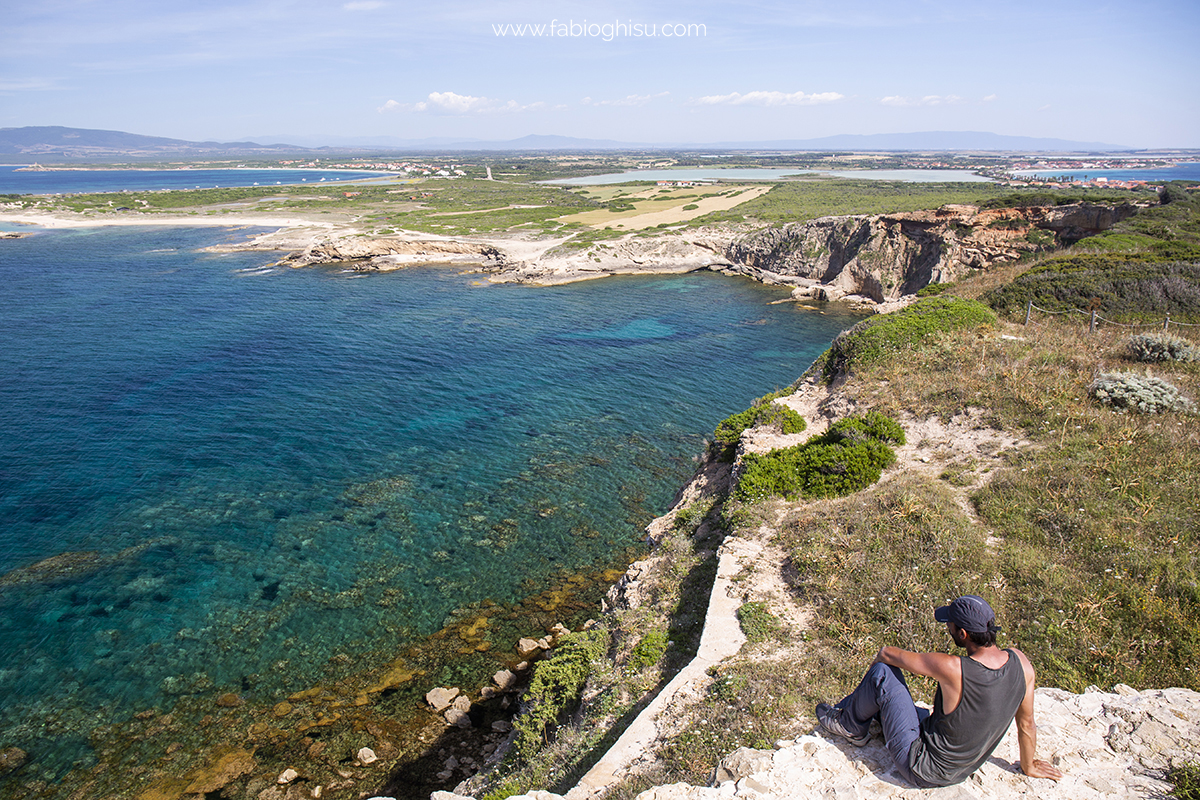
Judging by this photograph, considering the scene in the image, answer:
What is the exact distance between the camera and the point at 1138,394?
51.0ft

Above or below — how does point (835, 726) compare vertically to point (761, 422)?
above

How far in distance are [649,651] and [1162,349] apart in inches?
743

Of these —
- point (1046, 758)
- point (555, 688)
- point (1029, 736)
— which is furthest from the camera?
point (555, 688)

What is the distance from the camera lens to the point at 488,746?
15.0 metres

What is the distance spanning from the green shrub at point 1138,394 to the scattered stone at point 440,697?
19.2m

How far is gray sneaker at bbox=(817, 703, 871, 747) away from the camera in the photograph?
7.20m

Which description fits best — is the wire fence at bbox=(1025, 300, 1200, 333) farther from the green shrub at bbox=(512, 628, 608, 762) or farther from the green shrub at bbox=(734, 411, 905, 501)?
the green shrub at bbox=(512, 628, 608, 762)

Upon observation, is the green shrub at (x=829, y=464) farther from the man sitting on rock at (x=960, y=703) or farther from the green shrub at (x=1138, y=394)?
the man sitting on rock at (x=960, y=703)

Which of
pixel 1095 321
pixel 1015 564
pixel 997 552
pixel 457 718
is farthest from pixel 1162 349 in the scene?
pixel 457 718

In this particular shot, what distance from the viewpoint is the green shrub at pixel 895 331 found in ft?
77.4

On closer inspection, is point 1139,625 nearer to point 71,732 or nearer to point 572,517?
point 572,517

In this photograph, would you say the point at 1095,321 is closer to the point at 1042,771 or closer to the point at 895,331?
the point at 895,331

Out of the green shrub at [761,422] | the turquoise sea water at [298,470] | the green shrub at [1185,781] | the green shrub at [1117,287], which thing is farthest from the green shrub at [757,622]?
the green shrub at [1117,287]

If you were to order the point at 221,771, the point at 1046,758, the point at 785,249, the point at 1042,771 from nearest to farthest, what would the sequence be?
the point at 1042,771 < the point at 1046,758 < the point at 221,771 < the point at 785,249
